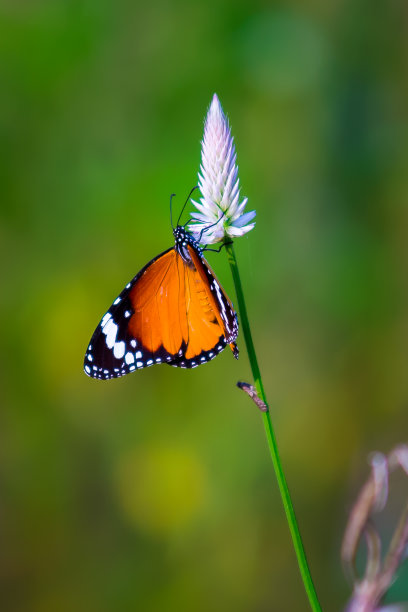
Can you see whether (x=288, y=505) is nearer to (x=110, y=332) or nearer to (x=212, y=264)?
(x=110, y=332)

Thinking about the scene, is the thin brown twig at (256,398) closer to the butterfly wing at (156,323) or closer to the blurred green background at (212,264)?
the butterfly wing at (156,323)

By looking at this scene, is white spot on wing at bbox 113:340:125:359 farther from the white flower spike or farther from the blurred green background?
the blurred green background

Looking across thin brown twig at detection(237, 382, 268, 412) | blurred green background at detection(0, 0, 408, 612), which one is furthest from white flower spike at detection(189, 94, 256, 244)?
blurred green background at detection(0, 0, 408, 612)

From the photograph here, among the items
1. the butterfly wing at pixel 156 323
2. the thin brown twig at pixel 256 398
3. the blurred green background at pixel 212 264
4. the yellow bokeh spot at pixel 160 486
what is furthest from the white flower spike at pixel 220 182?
the yellow bokeh spot at pixel 160 486

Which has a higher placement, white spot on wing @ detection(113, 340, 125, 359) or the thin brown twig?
white spot on wing @ detection(113, 340, 125, 359)

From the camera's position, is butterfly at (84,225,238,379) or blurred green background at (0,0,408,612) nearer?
butterfly at (84,225,238,379)

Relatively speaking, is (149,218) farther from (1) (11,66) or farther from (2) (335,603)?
(2) (335,603)

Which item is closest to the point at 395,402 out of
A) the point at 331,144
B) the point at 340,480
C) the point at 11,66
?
the point at 340,480
